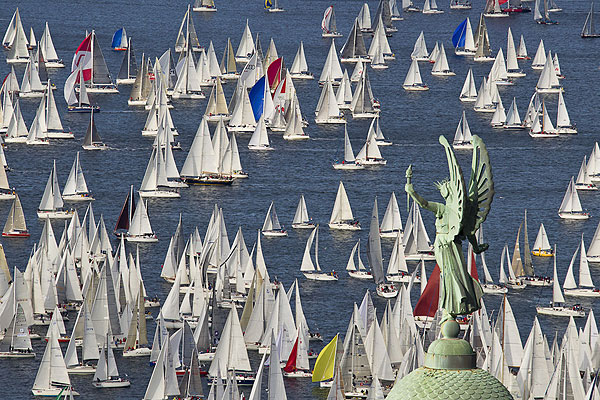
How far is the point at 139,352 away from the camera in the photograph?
113625 millimetres

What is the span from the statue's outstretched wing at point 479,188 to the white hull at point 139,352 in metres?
95.3

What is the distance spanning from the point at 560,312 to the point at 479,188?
11001 centimetres

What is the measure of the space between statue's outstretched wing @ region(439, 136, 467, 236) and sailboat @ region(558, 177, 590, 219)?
142 meters

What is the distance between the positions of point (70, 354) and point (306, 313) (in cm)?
2137

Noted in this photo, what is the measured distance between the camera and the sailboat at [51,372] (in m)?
104

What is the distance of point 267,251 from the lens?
145 metres

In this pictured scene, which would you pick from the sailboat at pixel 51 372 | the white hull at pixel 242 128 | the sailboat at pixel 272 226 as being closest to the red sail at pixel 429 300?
the sailboat at pixel 51 372

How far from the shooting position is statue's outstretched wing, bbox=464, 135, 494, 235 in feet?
61.6

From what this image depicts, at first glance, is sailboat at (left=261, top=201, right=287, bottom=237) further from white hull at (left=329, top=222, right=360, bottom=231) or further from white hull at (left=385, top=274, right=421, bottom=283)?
white hull at (left=385, top=274, right=421, bottom=283)

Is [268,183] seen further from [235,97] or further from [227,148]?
[235,97]

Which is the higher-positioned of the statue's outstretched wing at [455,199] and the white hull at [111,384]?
the white hull at [111,384]

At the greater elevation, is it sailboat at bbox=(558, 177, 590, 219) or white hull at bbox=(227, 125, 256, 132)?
white hull at bbox=(227, 125, 256, 132)

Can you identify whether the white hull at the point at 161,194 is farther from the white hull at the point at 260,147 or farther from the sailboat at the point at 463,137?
the sailboat at the point at 463,137

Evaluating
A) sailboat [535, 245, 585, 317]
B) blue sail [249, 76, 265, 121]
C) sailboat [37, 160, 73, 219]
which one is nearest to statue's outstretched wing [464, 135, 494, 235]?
sailboat [535, 245, 585, 317]
